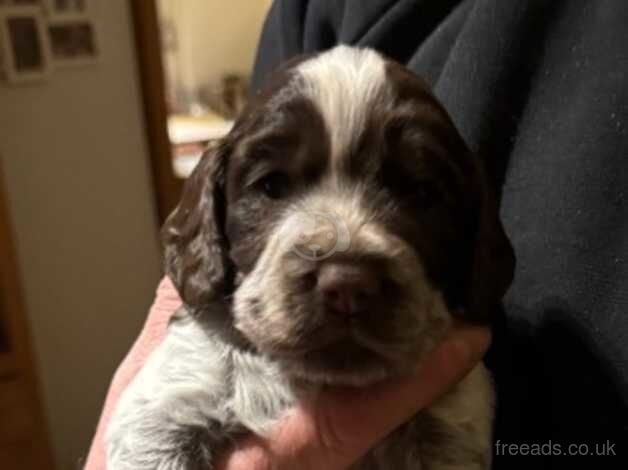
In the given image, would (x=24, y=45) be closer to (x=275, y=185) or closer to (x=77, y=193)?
(x=77, y=193)

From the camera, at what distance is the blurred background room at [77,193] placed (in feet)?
12.7

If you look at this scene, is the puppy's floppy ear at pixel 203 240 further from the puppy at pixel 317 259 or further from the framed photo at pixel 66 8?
the framed photo at pixel 66 8

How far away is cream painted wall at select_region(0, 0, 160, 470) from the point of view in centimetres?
402

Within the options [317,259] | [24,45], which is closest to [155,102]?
[24,45]

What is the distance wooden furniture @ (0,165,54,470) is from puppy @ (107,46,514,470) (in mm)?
2022

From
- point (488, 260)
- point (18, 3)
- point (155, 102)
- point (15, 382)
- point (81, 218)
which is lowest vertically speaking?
point (15, 382)

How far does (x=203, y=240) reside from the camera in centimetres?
141

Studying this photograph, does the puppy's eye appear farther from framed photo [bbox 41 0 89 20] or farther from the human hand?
framed photo [bbox 41 0 89 20]

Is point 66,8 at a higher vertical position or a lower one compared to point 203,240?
higher

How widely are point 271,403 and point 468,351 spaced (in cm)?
35

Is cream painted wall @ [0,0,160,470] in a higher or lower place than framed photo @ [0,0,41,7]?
lower

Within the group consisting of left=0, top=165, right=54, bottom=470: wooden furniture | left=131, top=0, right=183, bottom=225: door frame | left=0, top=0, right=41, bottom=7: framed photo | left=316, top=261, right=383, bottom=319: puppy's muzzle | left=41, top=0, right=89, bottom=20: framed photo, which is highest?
left=0, top=0, right=41, bottom=7: framed photo

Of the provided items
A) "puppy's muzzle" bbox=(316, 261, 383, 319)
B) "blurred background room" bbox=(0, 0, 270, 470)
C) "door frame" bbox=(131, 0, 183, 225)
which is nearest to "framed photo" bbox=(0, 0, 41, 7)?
"blurred background room" bbox=(0, 0, 270, 470)

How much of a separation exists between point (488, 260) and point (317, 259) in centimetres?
35
